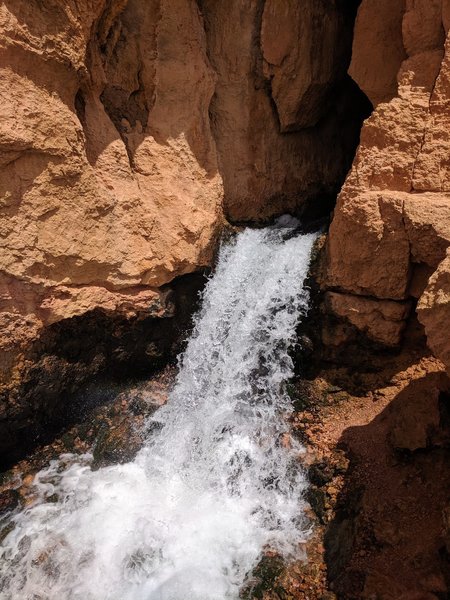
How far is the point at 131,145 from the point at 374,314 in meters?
4.08

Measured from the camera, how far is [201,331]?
660 centimetres

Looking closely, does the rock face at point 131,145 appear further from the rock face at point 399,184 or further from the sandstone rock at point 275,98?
the rock face at point 399,184

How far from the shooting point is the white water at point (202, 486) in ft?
14.4

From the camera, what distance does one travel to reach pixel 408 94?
5.20 m

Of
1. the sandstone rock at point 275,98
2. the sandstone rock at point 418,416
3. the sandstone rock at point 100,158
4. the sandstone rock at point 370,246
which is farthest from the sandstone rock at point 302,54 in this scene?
the sandstone rock at point 418,416

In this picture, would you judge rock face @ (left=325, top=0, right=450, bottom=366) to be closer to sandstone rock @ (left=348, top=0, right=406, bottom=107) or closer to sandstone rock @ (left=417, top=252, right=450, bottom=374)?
sandstone rock @ (left=348, top=0, right=406, bottom=107)

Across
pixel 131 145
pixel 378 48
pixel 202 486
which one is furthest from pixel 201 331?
→ pixel 378 48

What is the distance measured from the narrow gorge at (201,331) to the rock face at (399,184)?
0.09 ft

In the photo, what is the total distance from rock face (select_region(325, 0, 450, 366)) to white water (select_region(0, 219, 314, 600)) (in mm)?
974

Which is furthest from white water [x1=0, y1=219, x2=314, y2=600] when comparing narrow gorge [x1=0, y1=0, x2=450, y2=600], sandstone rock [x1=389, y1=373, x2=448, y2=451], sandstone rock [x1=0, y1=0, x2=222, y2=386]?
sandstone rock [x1=389, y1=373, x2=448, y2=451]

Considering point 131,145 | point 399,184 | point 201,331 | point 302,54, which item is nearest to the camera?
point 399,184

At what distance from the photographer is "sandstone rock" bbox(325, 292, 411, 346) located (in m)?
5.54

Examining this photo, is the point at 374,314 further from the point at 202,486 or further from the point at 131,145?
the point at 131,145

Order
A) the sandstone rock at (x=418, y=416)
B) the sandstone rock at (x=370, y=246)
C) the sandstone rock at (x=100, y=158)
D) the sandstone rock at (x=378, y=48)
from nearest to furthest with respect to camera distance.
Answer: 1. the sandstone rock at (x=418, y=416)
2. the sandstone rock at (x=100, y=158)
3. the sandstone rock at (x=370, y=246)
4. the sandstone rock at (x=378, y=48)
